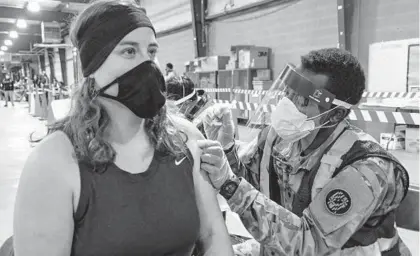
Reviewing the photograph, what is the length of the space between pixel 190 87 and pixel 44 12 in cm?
1206

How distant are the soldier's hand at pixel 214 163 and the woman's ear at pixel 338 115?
0.57m

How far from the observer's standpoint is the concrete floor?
281 cm

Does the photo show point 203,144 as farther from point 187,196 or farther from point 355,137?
point 355,137

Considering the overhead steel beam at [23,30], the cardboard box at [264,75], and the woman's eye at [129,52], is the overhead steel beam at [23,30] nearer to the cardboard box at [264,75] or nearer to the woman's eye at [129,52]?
the cardboard box at [264,75]

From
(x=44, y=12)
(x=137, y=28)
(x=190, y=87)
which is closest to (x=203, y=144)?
(x=137, y=28)

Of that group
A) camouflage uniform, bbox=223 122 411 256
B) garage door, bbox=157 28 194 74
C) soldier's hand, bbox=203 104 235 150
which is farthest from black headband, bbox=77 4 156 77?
garage door, bbox=157 28 194 74

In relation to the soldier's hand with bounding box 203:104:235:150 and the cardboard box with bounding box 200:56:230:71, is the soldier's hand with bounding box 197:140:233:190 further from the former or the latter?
the cardboard box with bounding box 200:56:230:71

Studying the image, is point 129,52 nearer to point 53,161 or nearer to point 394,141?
point 53,161

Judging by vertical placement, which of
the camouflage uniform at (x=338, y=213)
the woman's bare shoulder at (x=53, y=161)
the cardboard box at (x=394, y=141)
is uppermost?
the woman's bare shoulder at (x=53, y=161)

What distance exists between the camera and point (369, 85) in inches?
220

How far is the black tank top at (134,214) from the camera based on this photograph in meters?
0.96

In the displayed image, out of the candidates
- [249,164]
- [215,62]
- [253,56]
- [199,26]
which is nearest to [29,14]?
[199,26]

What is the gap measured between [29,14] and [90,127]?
45.3 ft

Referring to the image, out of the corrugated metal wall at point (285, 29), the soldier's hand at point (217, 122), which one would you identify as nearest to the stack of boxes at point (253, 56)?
the corrugated metal wall at point (285, 29)
